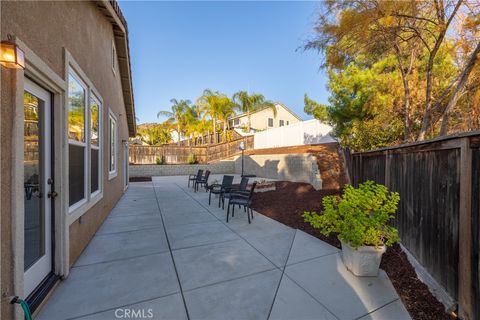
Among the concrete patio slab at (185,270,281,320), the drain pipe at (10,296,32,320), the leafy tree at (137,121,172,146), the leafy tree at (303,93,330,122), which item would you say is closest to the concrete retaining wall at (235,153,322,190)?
the leafy tree at (303,93,330,122)

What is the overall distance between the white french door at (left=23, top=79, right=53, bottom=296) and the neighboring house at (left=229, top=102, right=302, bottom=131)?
27.6 meters

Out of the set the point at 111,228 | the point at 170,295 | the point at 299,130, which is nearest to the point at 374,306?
the point at 170,295

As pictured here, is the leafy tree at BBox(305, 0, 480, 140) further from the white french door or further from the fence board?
the white french door

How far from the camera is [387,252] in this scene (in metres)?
3.35

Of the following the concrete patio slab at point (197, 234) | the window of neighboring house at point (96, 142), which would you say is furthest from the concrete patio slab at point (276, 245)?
the window of neighboring house at point (96, 142)

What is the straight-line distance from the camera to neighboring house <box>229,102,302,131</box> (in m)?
30.4

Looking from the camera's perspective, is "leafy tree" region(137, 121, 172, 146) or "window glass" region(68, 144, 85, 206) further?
"leafy tree" region(137, 121, 172, 146)

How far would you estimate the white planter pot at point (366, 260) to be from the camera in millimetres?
2691

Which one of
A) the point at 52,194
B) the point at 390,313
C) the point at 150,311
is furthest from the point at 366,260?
the point at 52,194

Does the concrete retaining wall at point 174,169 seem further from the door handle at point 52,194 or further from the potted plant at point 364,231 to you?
the potted plant at point 364,231

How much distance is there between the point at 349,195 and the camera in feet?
10.1

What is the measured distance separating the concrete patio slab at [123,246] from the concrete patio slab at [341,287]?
2.20m

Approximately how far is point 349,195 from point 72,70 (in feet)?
14.6

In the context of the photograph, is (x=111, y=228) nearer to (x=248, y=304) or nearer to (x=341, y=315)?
(x=248, y=304)
